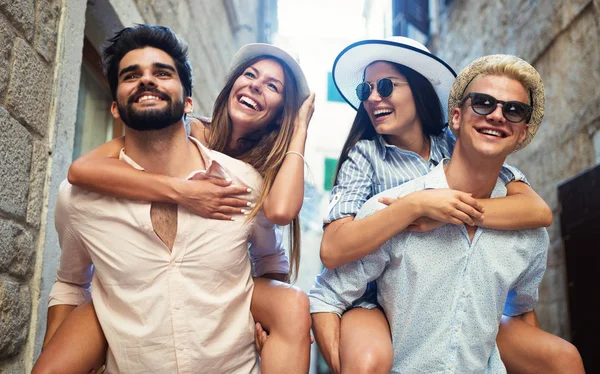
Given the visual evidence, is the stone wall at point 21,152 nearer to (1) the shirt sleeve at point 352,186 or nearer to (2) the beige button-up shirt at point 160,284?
(2) the beige button-up shirt at point 160,284

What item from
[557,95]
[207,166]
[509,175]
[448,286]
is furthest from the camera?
[557,95]

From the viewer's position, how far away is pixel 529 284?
7.45 feet

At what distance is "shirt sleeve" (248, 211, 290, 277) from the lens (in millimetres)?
2352

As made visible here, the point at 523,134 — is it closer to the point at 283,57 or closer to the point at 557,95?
the point at 283,57

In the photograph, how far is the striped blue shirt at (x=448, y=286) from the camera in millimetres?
2057

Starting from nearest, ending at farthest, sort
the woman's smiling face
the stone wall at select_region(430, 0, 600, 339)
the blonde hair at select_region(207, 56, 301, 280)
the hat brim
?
the hat brim → the blonde hair at select_region(207, 56, 301, 280) → the woman's smiling face → the stone wall at select_region(430, 0, 600, 339)

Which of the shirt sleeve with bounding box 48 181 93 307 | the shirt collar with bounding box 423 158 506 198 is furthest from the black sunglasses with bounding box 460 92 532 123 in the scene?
the shirt sleeve with bounding box 48 181 93 307

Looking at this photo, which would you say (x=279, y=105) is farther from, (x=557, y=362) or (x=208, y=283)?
(x=557, y=362)

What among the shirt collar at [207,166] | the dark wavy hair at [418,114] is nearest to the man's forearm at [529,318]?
the dark wavy hair at [418,114]

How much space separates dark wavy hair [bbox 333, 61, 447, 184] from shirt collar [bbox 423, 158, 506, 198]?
0.43 m

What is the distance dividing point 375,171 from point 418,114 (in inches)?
14.9

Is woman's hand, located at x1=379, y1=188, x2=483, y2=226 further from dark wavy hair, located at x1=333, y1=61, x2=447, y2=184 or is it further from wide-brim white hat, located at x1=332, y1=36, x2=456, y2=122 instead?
wide-brim white hat, located at x1=332, y1=36, x2=456, y2=122

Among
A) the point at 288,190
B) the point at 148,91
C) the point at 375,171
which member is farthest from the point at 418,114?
the point at 148,91

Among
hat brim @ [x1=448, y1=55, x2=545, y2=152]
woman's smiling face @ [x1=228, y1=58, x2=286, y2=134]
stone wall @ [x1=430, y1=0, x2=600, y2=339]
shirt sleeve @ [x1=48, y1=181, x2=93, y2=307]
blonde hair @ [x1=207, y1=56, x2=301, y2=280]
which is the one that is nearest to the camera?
shirt sleeve @ [x1=48, y1=181, x2=93, y2=307]
